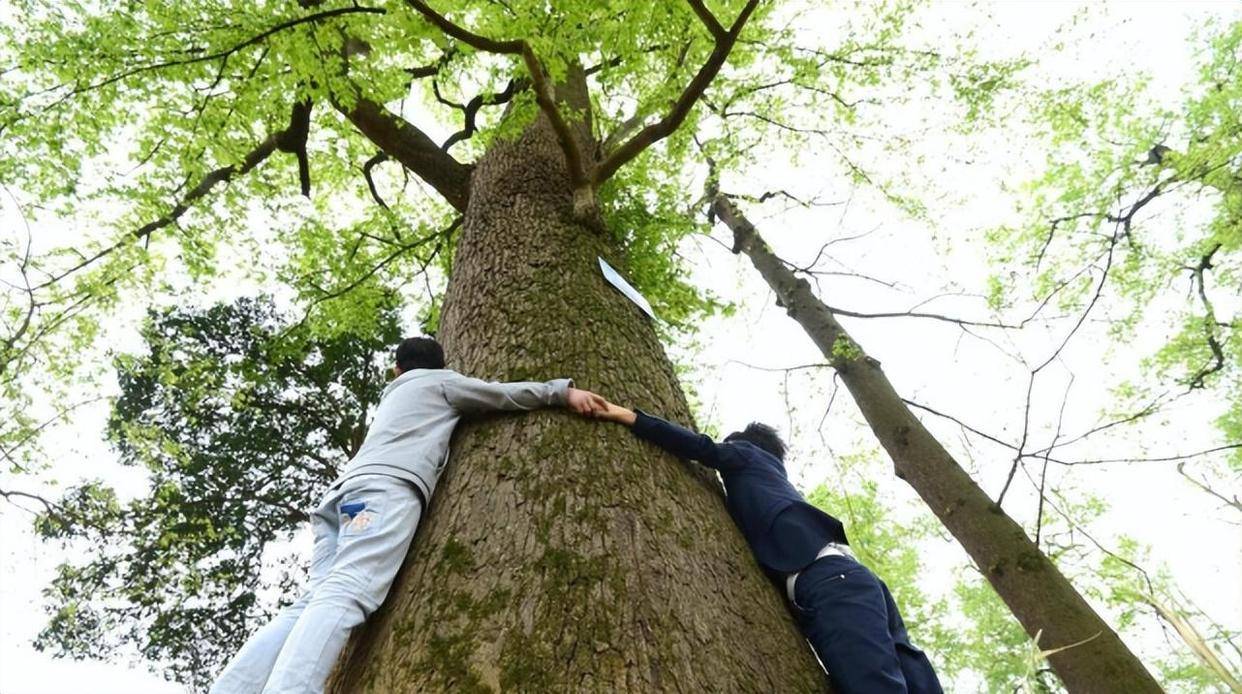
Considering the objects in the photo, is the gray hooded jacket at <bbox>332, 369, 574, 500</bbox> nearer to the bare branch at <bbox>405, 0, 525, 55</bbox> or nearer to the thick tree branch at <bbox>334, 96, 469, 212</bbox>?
the bare branch at <bbox>405, 0, 525, 55</bbox>

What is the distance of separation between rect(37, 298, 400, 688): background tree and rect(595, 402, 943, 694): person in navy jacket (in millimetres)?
6881

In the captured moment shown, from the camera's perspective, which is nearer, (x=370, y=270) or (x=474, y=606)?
(x=474, y=606)

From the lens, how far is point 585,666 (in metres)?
1.42

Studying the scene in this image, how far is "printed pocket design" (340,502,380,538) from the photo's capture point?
1.88 meters

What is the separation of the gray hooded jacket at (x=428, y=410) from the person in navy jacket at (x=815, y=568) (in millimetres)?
319

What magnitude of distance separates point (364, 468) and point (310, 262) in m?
5.45

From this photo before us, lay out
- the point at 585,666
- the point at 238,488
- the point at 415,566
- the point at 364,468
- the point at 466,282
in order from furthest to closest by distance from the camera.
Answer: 1. the point at 238,488
2. the point at 466,282
3. the point at 364,468
4. the point at 415,566
5. the point at 585,666

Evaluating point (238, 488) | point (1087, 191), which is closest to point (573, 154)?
point (1087, 191)

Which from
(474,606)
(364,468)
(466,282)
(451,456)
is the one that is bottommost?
(474,606)

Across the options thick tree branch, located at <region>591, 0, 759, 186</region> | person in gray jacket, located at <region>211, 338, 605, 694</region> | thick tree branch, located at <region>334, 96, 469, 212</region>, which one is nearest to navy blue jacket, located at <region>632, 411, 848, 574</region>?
person in gray jacket, located at <region>211, 338, 605, 694</region>

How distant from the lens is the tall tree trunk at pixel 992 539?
10.8ft

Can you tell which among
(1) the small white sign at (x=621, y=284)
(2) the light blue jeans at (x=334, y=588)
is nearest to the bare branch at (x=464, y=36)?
(1) the small white sign at (x=621, y=284)

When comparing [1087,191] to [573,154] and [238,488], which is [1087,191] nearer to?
[573,154]

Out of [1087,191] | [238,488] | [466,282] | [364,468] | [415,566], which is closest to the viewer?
[415,566]
